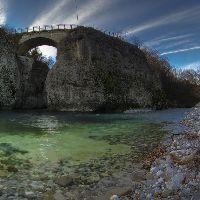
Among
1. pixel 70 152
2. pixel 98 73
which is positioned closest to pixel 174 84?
pixel 98 73

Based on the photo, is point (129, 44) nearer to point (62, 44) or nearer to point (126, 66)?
point (126, 66)

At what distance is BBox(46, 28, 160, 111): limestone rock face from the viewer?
62.2 metres

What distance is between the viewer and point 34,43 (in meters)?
74.1

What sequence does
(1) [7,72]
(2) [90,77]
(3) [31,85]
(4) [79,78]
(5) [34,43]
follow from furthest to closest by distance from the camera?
1. (5) [34,43]
2. (3) [31,85]
3. (4) [79,78]
4. (2) [90,77]
5. (1) [7,72]

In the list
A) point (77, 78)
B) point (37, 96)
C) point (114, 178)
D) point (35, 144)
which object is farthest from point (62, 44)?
point (114, 178)

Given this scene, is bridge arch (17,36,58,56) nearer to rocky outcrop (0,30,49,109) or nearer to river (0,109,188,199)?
rocky outcrop (0,30,49,109)

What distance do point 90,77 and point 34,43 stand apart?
18487 millimetres

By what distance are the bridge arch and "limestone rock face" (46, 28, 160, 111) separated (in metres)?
5.46

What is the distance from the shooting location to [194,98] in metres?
102

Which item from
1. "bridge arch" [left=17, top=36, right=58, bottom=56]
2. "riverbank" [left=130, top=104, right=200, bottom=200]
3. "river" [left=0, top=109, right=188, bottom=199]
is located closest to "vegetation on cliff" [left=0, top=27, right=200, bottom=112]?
"bridge arch" [left=17, top=36, right=58, bottom=56]

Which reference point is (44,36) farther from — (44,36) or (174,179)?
(174,179)

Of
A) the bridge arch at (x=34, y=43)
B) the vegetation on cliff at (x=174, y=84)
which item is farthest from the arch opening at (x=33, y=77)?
the vegetation on cliff at (x=174, y=84)

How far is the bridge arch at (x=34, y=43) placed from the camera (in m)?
70.8

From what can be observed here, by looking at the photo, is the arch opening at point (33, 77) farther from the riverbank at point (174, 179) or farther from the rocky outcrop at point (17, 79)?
Result: the riverbank at point (174, 179)
